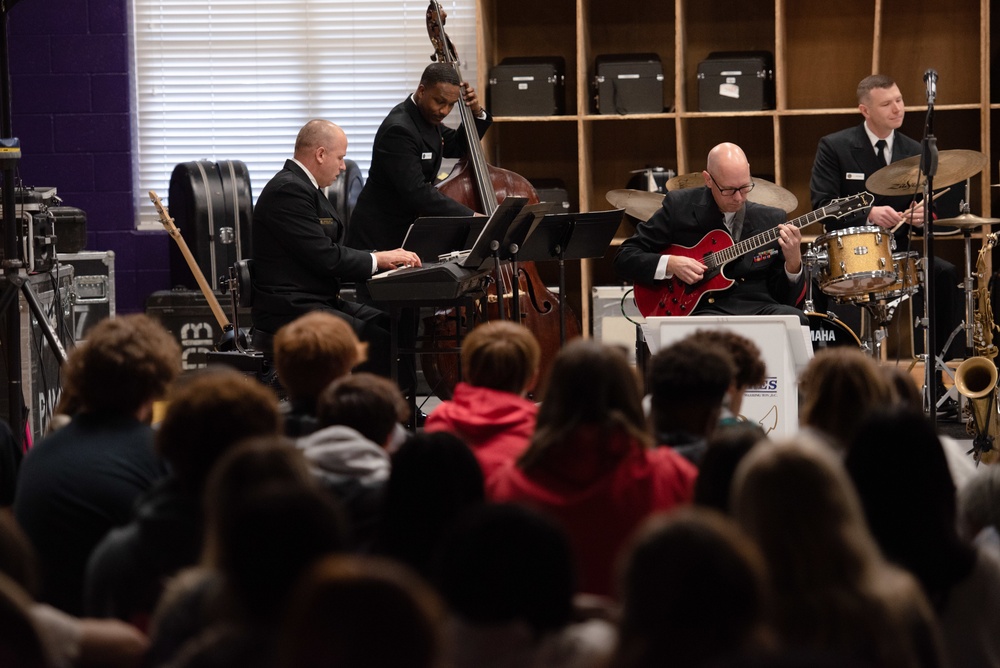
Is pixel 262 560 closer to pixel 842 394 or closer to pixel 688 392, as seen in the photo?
pixel 688 392

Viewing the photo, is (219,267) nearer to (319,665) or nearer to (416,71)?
(416,71)

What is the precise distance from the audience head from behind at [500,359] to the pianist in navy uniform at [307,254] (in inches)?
89.2

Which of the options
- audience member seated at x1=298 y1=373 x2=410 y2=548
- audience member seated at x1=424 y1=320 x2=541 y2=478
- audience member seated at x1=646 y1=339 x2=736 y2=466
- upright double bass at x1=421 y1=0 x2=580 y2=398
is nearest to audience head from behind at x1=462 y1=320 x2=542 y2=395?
audience member seated at x1=424 y1=320 x2=541 y2=478

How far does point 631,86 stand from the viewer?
7043 millimetres

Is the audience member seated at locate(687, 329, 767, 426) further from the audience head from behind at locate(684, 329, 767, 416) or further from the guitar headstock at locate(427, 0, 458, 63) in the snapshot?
the guitar headstock at locate(427, 0, 458, 63)

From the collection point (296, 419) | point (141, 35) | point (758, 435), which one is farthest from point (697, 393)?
point (141, 35)

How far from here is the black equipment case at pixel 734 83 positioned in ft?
22.8

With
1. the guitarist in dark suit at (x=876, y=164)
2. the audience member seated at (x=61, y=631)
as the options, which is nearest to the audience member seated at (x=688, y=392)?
the audience member seated at (x=61, y=631)

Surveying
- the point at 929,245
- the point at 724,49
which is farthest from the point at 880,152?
the point at 929,245

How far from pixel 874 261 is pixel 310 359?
3378 millimetres

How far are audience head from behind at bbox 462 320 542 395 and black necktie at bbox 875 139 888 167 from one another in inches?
164

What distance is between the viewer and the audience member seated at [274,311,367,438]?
2.84 m

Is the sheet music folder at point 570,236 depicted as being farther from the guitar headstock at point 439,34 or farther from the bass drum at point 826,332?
the guitar headstock at point 439,34

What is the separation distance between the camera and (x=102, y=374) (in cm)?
256
